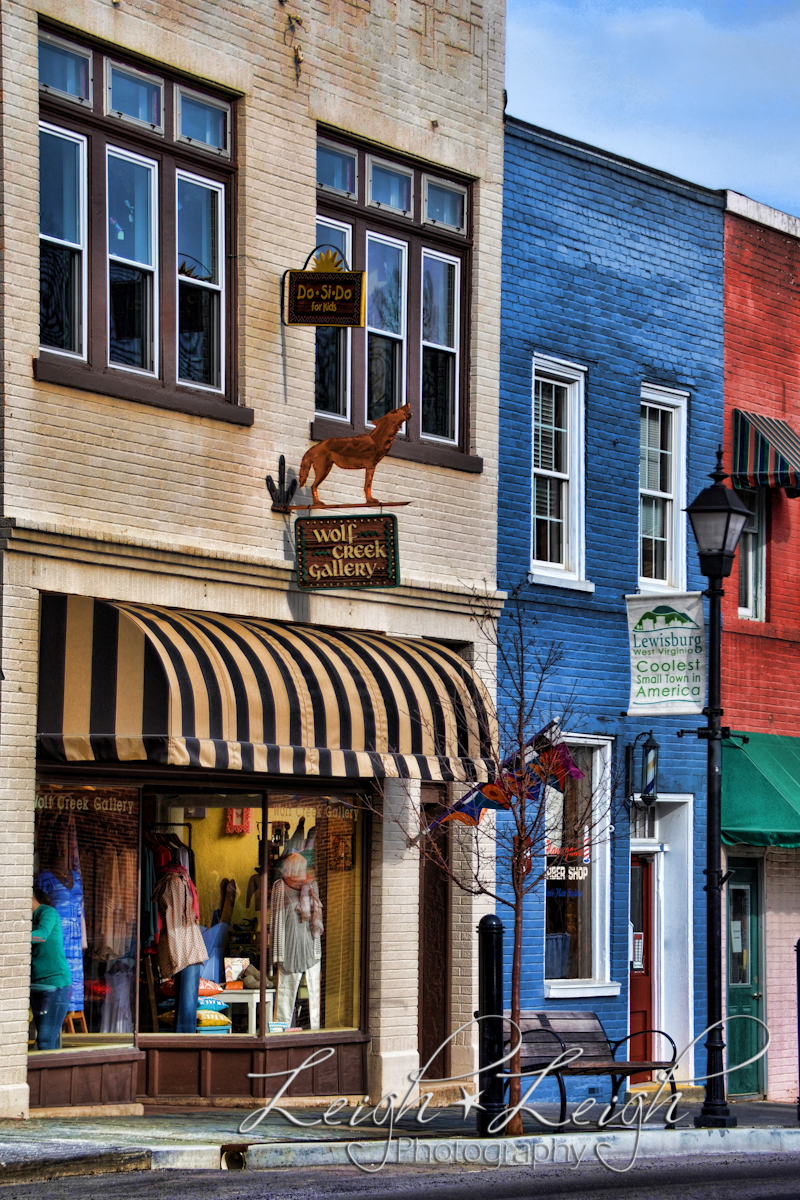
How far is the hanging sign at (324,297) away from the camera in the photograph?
14484 millimetres

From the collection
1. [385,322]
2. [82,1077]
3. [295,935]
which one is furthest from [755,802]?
[82,1077]

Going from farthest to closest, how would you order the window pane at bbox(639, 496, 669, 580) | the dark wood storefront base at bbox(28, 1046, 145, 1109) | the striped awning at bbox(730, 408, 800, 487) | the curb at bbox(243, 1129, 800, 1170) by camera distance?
the striped awning at bbox(730, 408, 800, 487) < the window pane at bbox(639, 496, 669, 580) < the dark wood storefront base at bbox(28, 1046, 145, 1109) < the curb at bbox(243, 1129, 800, 1170)

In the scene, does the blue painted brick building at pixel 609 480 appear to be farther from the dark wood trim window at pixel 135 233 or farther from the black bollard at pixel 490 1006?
the black bollard at pixel 490 1006

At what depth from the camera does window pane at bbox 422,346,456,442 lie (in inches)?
642

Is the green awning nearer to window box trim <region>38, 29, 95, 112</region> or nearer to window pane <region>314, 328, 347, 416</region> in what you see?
window pane <region>314, 328, 347, 416</region>

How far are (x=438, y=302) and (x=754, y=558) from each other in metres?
5.52

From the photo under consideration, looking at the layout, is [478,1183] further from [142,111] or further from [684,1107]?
[142,111]

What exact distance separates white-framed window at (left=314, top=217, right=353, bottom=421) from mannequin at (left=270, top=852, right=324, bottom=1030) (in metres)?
3.78

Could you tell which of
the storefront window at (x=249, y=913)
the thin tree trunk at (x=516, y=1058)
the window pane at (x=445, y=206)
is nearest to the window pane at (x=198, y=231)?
the window pane at (x=445, y=206)

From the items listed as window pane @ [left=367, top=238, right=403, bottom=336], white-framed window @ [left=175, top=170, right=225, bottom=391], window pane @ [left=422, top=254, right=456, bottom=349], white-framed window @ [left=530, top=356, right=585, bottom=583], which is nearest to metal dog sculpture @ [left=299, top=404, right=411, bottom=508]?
white-framed window @ [left=175, top=170, right=225, bottom=391]

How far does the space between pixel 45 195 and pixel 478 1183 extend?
24.3 ft

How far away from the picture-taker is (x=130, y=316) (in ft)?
45.2

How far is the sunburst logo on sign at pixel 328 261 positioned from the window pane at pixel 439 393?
5.17ft

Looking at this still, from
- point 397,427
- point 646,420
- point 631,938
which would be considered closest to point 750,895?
point 631,938
